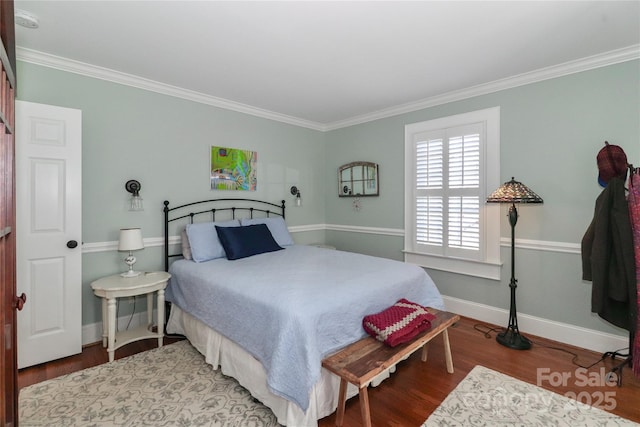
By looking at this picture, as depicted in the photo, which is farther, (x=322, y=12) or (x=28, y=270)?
(x=28, y=270)

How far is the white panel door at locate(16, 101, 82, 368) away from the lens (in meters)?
2.45

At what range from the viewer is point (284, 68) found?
292 cm

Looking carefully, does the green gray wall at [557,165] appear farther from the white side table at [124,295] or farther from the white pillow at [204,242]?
the white side table at [124,295]

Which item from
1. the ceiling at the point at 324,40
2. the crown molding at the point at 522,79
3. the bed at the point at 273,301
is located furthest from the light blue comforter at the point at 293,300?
the crown molding at the point at 522,79

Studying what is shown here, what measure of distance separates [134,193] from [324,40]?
7.69ft

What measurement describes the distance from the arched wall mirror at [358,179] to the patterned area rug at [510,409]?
2.67 meters

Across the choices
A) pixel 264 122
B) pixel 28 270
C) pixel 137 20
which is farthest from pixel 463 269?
pixel 28 270

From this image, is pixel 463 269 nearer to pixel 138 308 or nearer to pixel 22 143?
pixel 138 308

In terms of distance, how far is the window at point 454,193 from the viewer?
3324 millimetres

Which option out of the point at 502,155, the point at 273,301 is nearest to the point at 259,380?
the point at 273,301

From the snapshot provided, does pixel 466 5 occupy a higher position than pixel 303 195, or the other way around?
pixel 466 5

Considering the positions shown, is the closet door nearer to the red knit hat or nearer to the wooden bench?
the wooden bench

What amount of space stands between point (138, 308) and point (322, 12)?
3251 millimetres

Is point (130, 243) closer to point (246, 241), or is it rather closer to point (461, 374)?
point (246, 241)
